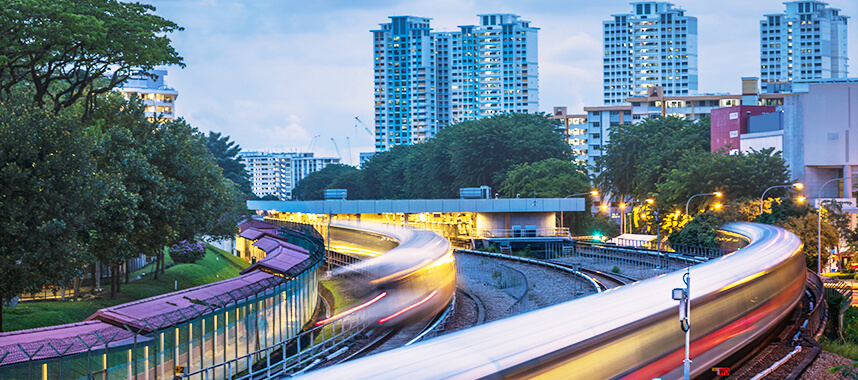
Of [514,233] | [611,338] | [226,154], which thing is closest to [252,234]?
[514,233]

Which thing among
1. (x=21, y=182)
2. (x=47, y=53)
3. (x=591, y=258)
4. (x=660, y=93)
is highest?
(x=660, y=93)

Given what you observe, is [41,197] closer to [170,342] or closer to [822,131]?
[170,342]

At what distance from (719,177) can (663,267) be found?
77.2ft

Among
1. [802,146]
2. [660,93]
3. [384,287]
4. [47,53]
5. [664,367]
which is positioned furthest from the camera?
[660,93]

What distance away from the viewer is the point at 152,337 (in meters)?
18.8

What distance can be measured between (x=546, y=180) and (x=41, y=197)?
68690mm

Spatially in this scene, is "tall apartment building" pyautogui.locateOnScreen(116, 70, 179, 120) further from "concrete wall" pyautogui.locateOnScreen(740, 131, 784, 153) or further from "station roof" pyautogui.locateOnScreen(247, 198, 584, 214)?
"concrete wall" pyautogui.locateOnScreen(740, 131, 784, 153)

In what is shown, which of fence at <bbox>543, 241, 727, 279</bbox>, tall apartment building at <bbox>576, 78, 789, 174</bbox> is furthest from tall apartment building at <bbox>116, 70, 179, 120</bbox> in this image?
fence at <bbox>543, 241, 727, 279</bbox>

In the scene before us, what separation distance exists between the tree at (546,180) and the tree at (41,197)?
210ft

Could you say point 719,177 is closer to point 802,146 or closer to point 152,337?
point 802,146

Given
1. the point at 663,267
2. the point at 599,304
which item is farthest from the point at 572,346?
the point at 663,267

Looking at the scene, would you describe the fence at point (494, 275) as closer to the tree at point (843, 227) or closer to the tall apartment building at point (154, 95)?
the tree at point (843, 227)

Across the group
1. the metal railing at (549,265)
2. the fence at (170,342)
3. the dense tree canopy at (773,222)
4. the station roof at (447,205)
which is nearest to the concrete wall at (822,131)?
the dense tree canopy at (773,222)

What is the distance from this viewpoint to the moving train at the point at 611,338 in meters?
11.0
